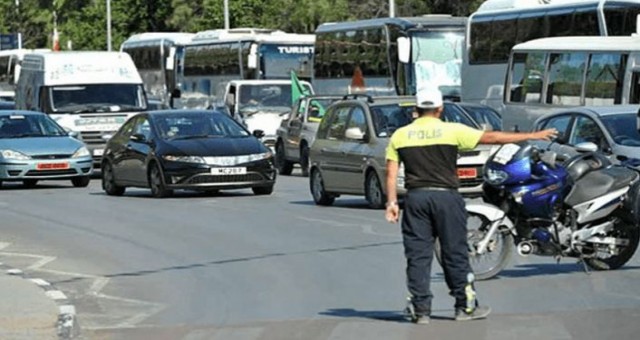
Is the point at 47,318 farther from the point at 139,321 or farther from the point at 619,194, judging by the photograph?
the point at 619,194

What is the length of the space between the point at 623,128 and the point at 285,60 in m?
30.8

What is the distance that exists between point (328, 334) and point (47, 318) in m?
2.14

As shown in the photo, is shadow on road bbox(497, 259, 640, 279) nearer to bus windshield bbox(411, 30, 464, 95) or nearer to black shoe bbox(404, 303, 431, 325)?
black shoe bbox(404, 303, 431, 325)

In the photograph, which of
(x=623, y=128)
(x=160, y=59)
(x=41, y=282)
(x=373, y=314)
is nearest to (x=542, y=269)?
(x=373, y=314)

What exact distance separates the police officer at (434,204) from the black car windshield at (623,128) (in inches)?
361

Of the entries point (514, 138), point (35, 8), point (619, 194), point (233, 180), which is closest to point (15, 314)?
point (514, 138)

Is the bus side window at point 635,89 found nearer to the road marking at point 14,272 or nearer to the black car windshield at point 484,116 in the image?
the black car windshield at point 484,116

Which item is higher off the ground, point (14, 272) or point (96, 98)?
point (14, 272)

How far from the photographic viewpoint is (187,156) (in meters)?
27.2

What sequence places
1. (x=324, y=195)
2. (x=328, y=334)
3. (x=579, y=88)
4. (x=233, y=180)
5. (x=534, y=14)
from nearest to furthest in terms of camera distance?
(x=328, y=334) → (x=324, y=195) → (x=233, y=180) → (x=579, y=88) → (x=534, y=14)

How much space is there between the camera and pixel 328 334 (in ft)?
38.1

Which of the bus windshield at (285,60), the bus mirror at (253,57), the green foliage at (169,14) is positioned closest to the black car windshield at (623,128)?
the bus windshield at (285,60)

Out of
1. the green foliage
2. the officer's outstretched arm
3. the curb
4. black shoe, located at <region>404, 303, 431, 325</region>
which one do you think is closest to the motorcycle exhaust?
the officer's outstretched arm

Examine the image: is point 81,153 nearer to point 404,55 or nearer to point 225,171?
point 225,171
